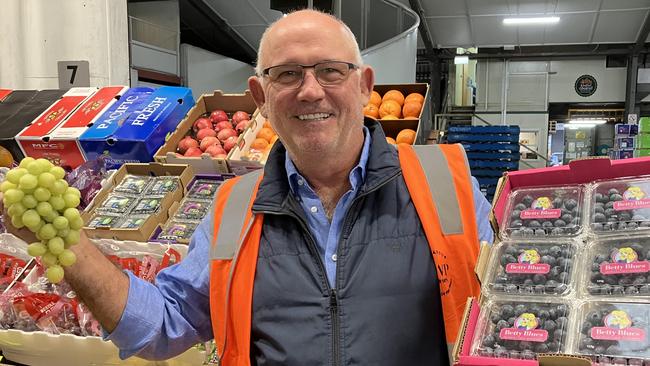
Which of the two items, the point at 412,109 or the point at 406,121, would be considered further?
the point at 412,109

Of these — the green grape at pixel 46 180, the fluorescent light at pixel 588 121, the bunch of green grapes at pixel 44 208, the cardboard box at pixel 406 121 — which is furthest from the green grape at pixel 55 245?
the fluorescent light at pixel 588 121

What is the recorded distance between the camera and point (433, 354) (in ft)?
4.36

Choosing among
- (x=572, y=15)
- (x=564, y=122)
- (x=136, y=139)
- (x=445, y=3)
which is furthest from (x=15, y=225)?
(x=564, y=122)

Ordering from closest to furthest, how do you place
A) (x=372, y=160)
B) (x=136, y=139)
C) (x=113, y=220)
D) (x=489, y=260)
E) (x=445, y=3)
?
1. (x=489, y=260)
2. (x=372, y=160)
3. (x=113, y=220)
4. (x=136, y=139)
5. (x=445, y=3)

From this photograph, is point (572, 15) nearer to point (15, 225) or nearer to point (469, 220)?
point (469, 220)

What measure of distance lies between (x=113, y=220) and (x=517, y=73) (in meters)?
14.6

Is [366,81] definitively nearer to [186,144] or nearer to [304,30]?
[304,30]

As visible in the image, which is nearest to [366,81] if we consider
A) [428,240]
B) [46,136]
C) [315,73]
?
[315,73]

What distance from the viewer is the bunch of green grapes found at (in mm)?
975

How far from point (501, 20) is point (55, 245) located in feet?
39.4

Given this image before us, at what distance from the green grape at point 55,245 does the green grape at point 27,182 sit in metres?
0.11

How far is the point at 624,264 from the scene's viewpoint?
3.48 feet

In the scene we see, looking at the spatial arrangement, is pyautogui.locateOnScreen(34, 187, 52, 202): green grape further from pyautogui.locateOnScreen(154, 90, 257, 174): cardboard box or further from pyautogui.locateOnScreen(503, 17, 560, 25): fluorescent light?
pyautogui.locateOnScreen(503, 17, 560, 25): fluorescent light

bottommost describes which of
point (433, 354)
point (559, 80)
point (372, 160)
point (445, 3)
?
point (433, 354)
